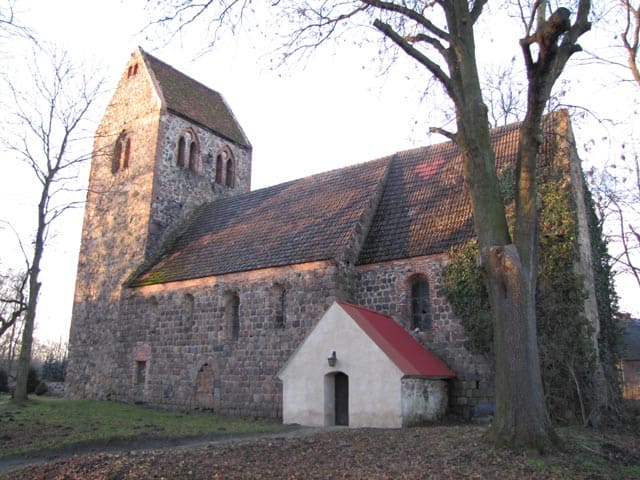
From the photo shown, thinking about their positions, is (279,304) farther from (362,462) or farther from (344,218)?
(362,462)

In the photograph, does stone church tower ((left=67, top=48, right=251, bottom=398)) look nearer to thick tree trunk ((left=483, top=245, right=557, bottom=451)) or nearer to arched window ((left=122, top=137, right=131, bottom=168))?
arched window ((left=122, top=137, right=131, bottom=168))

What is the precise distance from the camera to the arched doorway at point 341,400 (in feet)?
45.5

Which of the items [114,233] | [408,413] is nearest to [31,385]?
[114,233]

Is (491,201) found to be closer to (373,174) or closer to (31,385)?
(373,174)

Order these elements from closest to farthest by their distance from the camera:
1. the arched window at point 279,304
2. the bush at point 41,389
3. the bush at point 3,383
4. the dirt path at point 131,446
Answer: the dirt path at point 131,446
the arched window at point 279,304
the bush at point 41,389
the bush at point 3,383

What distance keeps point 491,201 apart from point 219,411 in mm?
11796

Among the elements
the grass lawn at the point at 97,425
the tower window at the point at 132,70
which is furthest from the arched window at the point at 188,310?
the tower window at the point at 132,70

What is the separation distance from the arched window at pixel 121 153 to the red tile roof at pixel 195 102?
9.32 ft

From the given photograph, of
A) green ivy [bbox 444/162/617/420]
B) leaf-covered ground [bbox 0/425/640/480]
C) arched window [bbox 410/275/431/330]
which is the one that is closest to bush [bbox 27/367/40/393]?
arched window [bbox 410/275/431/330]

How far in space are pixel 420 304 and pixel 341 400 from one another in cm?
388

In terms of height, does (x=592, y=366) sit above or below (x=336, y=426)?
above

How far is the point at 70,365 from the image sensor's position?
23.8 m

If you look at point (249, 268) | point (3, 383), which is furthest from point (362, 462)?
point (3, 383)

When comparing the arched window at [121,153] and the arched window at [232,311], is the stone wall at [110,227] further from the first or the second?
the arched window at [232,311]
